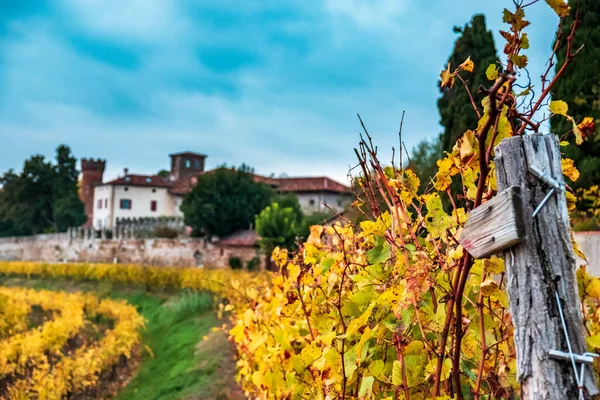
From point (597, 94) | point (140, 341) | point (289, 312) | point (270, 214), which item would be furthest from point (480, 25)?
point (289, 312)

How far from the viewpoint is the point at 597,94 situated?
9.59 meters

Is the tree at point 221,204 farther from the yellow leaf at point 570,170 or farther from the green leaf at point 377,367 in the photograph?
the yellow leaf at point 570,170

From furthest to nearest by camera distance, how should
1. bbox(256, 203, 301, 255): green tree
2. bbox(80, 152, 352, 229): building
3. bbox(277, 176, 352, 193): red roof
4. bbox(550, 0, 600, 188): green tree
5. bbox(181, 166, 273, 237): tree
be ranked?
bbox(80, 152, 352, 229): building, bbox(277, 176, 352, 193): red roof, bbox(181, 166, 273, 237): tree, bbox(256, 203, 301, 255): green tree, bbox(550, 0, 600, 188): green tree

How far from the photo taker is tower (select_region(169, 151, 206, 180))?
4084cm

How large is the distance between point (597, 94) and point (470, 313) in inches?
388

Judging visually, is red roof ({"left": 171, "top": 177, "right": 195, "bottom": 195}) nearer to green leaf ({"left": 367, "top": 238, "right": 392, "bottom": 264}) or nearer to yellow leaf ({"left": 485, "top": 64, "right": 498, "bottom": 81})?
green leaf ({"left": 367, "top": 238, "right": 392, "bottom": 264})

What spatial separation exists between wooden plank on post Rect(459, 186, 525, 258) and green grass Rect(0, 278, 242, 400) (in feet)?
17.2

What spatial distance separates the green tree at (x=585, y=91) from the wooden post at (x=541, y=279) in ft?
31.1

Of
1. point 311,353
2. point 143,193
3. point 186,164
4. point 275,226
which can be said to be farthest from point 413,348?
point 186,164

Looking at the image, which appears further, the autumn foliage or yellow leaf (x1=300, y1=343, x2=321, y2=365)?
yellow leaf (x1=300, y1=343, x2=321, y2=365)

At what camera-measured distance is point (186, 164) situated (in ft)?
135

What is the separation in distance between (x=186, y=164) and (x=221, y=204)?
19.1 m

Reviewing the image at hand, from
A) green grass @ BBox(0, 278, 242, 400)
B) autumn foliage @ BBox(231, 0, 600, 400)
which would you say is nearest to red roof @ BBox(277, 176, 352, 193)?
green grass @ BBox(0, 278, 242, 400)

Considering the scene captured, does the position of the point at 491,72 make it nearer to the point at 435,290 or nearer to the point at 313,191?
the point at 435,290
